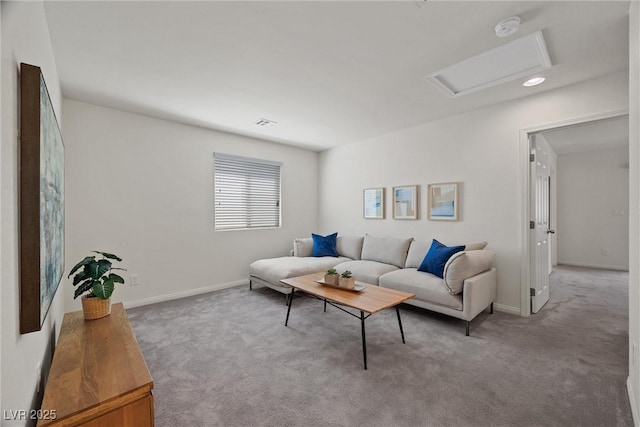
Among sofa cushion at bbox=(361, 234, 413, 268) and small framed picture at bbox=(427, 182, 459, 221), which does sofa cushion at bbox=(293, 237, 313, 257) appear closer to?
sofa cushion at bbox=(361, 234, 413, 268)

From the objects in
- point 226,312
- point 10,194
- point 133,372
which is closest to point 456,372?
point 133,372

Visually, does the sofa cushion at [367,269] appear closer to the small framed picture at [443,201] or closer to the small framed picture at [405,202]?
the small framed picture at [405,202]

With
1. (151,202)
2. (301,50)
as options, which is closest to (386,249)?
(301,50)

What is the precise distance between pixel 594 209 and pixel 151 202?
26.8 feet

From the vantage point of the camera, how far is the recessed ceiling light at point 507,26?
69.9 inches

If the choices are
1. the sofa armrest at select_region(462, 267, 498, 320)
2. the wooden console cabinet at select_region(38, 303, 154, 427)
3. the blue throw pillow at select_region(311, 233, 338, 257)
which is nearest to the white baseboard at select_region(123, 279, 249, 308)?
the blue throw pillow at select_region(311, 233, 338, 257)

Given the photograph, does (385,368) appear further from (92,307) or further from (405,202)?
(405,202)

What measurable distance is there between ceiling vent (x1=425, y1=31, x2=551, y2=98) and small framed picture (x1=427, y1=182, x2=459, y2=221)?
1.21 m

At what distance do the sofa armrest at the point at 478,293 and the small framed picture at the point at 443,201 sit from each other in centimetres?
85

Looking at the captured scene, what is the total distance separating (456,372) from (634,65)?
2.16 meters

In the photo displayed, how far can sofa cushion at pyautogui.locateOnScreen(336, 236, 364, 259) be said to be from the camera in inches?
175

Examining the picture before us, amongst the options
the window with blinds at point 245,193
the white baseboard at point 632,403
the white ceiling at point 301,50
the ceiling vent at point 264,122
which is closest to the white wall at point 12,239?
the white ceiling at point 301,50

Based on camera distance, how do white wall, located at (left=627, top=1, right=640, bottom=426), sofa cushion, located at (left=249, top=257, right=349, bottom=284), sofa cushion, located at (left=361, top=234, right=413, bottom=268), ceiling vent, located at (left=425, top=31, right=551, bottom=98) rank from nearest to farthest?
white wall, located at (left=627, top=1, right=640, bottom=426) < ceiling vent, located at (left=425, top=31, right=551, bottom=98) < sofa cushion, located at (left=249, top=257, right=349, bottom=284) < sofa cushion, located at (left=361, top=234, right=413, bottom=268)

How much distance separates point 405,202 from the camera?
13.5ft
